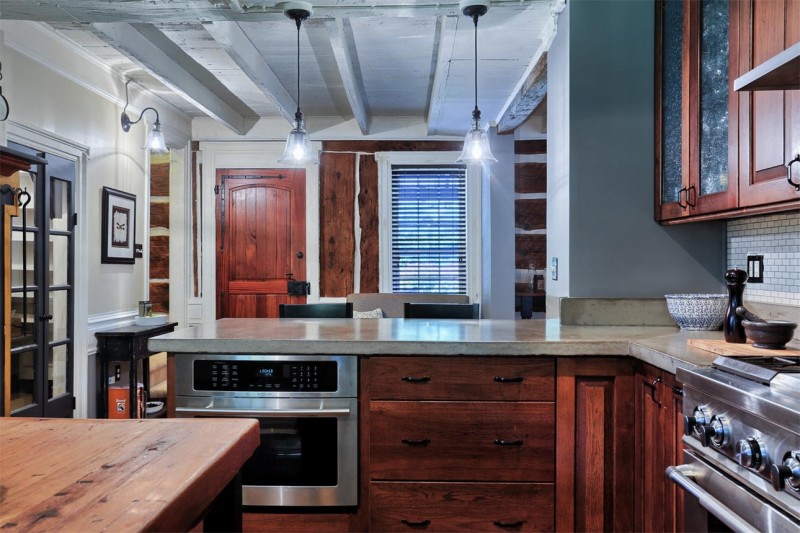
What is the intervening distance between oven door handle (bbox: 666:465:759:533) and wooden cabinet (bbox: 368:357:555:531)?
55 centimetres

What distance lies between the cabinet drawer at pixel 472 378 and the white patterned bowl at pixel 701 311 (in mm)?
715

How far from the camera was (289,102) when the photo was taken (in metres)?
4.55

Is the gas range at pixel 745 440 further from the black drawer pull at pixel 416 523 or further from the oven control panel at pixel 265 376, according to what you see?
the oven control panel at pixel 265 376

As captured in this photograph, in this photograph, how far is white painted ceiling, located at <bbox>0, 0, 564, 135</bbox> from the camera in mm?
2521

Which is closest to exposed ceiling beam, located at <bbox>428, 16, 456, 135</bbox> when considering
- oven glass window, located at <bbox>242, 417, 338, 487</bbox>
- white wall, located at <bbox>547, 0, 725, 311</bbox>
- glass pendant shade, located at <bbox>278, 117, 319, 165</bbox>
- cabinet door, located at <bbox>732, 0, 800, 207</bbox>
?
white wall, located at <bbox>547, 0, 725, 311</bbox>

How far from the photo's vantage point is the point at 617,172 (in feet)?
8.10

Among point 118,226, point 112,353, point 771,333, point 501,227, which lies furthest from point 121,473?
point 501,227

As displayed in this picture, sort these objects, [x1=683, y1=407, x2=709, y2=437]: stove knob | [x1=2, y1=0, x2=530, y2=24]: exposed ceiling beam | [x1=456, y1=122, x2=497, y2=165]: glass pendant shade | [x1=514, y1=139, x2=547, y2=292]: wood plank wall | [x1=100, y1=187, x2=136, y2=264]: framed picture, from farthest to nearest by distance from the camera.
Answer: [x1=514, y1=139, x2=547, y2=292]: wood plank wall < [x1=100, y1=187, x2=136, y2=264]: framed picture < [x1=456, y1=122, x2=497, y2=165]: glass pendant shade < [x1=2, y1=0, x2=530, y2=24]: exposed ceiling beam < [x1=683, y1=407, x2=709, y2=437]: stove knob

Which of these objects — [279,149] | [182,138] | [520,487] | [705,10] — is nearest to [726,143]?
[705,10]

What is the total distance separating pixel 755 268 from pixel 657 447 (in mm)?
929

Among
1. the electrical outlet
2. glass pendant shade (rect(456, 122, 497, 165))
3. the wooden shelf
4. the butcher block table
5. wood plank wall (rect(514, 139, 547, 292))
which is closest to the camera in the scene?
the butcher block table

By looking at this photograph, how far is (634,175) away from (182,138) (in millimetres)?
4133

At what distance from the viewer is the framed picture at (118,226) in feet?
12.9

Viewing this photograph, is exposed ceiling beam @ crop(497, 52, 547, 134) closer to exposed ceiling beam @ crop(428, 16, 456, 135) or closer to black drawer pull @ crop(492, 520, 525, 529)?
exposed ceiling beam @ crop(428, 16, 456, 135)
